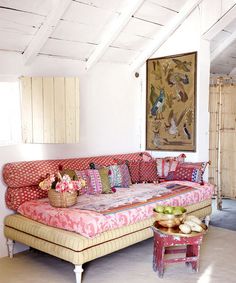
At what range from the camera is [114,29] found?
416 centimetres

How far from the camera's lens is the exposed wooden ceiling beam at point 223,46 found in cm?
535

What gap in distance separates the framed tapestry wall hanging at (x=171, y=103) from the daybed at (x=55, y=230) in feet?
3.23

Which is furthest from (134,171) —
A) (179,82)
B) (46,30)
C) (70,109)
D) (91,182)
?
(46,30)

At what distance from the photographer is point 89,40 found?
426 centimetres

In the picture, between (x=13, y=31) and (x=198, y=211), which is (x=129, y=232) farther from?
(x=13, y=31)

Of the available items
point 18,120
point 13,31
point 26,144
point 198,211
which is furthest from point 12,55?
point 198,211

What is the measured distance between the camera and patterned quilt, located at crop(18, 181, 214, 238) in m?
3.08

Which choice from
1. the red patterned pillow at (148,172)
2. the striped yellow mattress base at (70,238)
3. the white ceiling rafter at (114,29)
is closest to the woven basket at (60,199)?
the striped yellow mattress base at (70,238)

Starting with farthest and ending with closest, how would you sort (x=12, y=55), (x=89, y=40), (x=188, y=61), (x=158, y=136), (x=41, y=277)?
(x=158, y=136) → (x=188, y=61) → (x=89, y=40) → (x=12, y=55) → (x=41, y=277)

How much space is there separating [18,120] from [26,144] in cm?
27

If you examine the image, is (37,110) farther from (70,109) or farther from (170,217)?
(170,217)

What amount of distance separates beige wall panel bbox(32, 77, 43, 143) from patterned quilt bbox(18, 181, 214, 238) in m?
0.67

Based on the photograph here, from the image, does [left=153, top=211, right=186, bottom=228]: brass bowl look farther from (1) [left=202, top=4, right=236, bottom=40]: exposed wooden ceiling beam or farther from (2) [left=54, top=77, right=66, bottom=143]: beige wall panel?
(1) [left=202, top=4, right=236, bottom=40]: exposed wooden ceiling beam

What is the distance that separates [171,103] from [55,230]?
2.60 meters
